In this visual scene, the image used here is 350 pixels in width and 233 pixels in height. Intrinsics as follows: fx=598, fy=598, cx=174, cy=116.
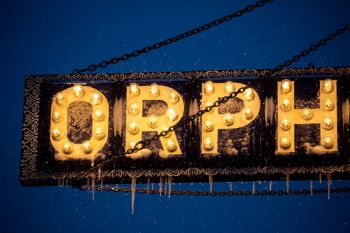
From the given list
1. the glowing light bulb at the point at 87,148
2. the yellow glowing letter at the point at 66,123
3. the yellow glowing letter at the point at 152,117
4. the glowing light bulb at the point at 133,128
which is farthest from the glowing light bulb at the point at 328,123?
the glowing light bulb at the point at 87,148

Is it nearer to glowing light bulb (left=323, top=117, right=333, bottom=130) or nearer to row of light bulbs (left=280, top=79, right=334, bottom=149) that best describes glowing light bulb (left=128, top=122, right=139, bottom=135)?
row of light bulbs (left=280, top=79, right=334, bottom=149)

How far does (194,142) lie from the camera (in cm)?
567

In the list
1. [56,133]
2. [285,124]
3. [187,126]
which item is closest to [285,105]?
[285,124]

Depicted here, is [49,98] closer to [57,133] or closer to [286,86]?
[57,133]

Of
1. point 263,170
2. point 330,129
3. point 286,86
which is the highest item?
point 286,86

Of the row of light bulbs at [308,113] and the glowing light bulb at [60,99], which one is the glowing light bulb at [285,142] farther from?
the glowing light bulb at [60,99]

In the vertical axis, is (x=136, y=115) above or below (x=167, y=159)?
above

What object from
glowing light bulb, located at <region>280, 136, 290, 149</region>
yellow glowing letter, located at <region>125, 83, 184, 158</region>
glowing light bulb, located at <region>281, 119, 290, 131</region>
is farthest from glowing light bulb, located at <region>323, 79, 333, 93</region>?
yellow glowing letter, located at <region>125, 83, 184, 158</region>

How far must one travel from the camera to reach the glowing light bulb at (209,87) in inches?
229

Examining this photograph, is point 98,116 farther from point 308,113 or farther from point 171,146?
point 308,113

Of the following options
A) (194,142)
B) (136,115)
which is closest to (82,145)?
(136,115)

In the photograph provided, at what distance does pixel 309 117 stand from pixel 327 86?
348mm

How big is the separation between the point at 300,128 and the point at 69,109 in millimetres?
2217

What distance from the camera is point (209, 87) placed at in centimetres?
581
